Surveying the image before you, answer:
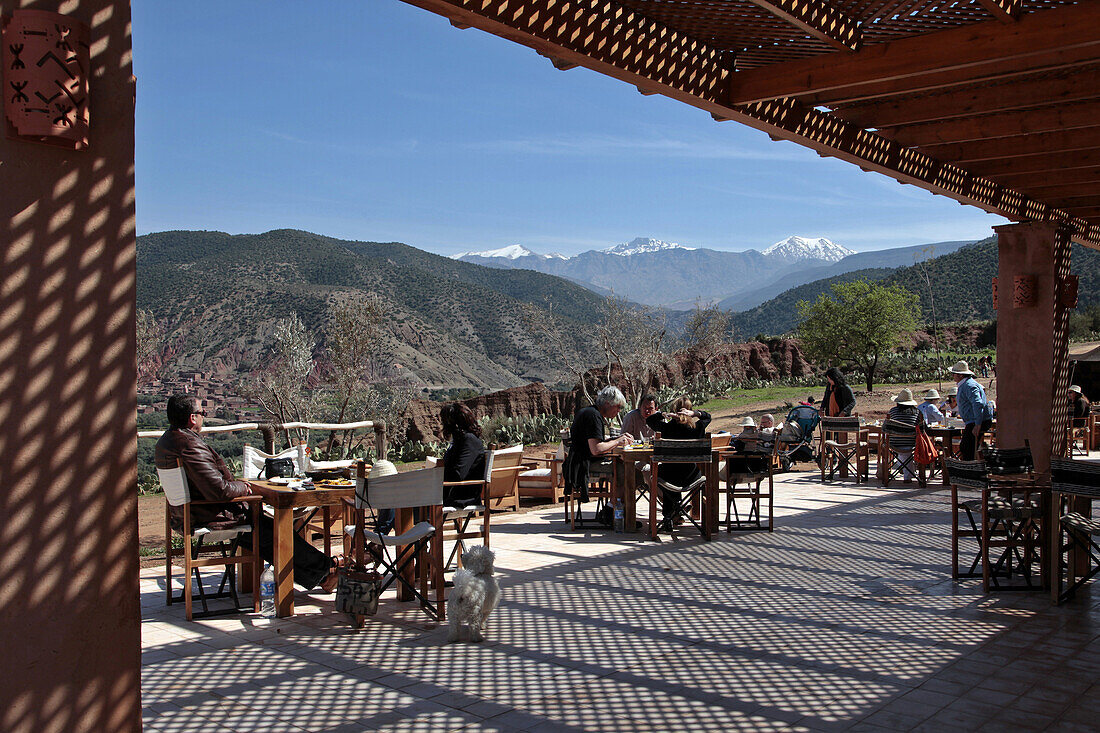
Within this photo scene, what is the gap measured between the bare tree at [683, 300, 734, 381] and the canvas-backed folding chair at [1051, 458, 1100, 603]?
25705 mm

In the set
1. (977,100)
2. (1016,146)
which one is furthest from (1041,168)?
(977,100)

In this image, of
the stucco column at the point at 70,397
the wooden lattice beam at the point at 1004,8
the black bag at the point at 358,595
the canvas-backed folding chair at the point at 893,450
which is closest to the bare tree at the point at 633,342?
the canvas-backed folding chair at the point at 893,450

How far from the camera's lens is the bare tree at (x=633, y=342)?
25.4 m

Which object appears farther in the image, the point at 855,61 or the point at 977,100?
the point at 977,100

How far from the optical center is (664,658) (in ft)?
13.3

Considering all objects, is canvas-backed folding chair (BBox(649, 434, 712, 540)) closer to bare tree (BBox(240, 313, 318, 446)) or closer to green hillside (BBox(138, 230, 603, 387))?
bare tree (BBox(240, 313, 318, 446))

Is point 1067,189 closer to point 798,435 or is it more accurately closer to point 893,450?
point 893,450

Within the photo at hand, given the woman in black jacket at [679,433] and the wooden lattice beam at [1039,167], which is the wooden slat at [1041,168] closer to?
the wooden lattice beam at [1039,167]

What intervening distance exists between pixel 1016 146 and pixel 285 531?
5424 mm

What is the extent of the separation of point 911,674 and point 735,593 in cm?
161

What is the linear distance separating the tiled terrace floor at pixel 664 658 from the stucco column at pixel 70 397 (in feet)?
4.71

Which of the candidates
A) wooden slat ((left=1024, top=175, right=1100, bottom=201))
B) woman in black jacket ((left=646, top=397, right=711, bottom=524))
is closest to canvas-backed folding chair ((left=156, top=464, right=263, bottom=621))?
woman in black jacket ((left=646, top=397, right=711, bottom=524))

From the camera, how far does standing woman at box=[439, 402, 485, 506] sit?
5.42 metres

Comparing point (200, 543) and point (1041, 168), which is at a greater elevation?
point (1041, 168)
